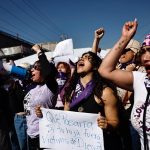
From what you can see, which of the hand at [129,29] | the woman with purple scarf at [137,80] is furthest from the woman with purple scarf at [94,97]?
the hand at [129,29]

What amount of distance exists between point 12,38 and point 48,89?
3487cm

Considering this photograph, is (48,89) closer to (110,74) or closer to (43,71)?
(43,71)

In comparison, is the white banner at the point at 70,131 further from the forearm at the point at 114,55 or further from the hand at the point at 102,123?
the forearm at the point at 114,55

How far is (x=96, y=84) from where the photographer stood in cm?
342

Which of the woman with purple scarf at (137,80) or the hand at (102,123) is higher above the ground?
the woman with purple scarf at (137,80)

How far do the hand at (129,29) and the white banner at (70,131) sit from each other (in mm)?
775

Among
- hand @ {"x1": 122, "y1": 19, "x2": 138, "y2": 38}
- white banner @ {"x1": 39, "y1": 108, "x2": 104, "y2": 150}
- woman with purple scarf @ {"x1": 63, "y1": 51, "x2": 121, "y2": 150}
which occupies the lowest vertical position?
white banner @ {"x1": 39, "y1": 108, "x2": 104, "y2": 150}

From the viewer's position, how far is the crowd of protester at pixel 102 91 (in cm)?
272

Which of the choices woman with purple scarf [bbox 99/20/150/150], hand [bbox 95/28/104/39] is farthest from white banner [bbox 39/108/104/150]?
hand [bbox 95/28/104/39]

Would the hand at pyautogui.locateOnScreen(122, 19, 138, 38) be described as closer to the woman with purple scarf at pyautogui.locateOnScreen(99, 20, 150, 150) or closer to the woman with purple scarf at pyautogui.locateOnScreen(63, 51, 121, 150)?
the woman with purple scarf at pyautogui.locateOnScreen(99, 20, 150, 150)

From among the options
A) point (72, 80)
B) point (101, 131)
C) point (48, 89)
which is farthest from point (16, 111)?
point (101, 131)

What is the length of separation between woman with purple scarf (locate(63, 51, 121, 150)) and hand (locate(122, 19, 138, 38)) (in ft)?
2.04

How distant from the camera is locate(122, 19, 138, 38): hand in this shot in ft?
9.37

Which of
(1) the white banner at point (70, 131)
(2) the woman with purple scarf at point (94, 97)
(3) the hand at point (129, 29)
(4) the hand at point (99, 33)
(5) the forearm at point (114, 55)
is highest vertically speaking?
(4) the hand at point (99, 33)
